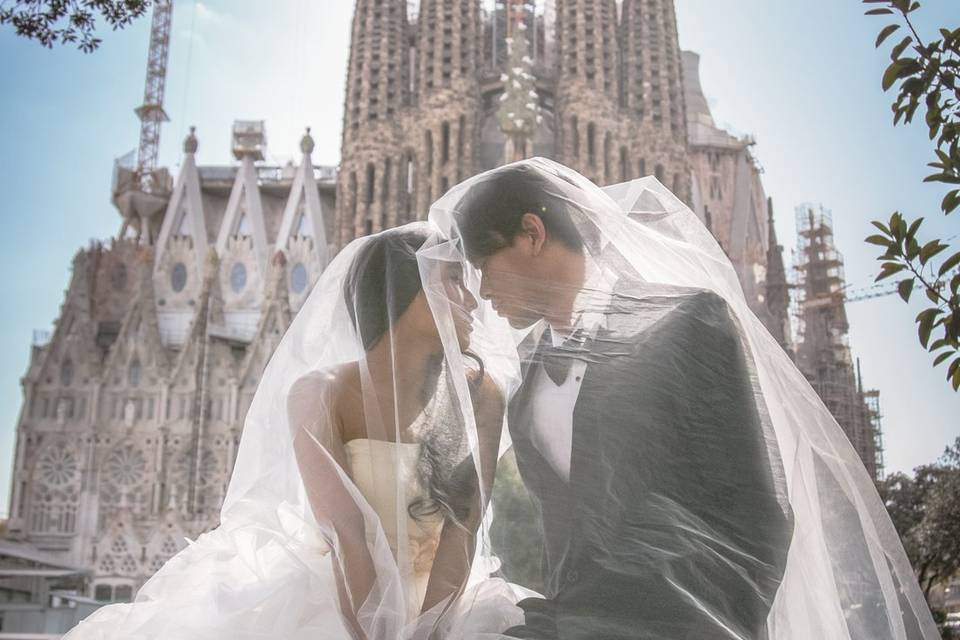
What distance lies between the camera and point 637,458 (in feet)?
6.45

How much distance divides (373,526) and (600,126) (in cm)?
2974

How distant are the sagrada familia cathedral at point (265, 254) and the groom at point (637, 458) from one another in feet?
83.7

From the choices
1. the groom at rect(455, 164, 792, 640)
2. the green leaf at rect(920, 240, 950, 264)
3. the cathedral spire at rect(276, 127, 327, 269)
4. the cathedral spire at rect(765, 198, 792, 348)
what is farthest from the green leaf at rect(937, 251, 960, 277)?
the cathedral spire at rect(765, 198, 792, 348)

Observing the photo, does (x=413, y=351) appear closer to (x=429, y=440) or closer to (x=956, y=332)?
(x=429, y=440)

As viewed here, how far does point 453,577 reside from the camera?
2150 mm

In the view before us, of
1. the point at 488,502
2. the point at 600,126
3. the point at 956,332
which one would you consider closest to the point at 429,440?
the point at 488,502

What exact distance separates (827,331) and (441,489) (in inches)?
1468

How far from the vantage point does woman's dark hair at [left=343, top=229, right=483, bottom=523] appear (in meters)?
2.24

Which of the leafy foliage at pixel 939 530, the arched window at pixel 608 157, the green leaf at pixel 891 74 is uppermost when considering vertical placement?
the arched window at pixel 608 157

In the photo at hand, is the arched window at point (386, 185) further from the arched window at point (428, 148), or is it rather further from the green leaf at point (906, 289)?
the green leaf at point (906, 289)

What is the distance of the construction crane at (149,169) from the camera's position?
37688 mm

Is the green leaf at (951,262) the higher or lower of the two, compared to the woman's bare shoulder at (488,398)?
higher

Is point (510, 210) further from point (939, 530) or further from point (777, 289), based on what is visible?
point (777, 289)

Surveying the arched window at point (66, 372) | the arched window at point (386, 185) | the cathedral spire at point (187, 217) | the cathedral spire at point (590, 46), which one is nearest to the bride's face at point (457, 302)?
the arched window at point (386, 185)
